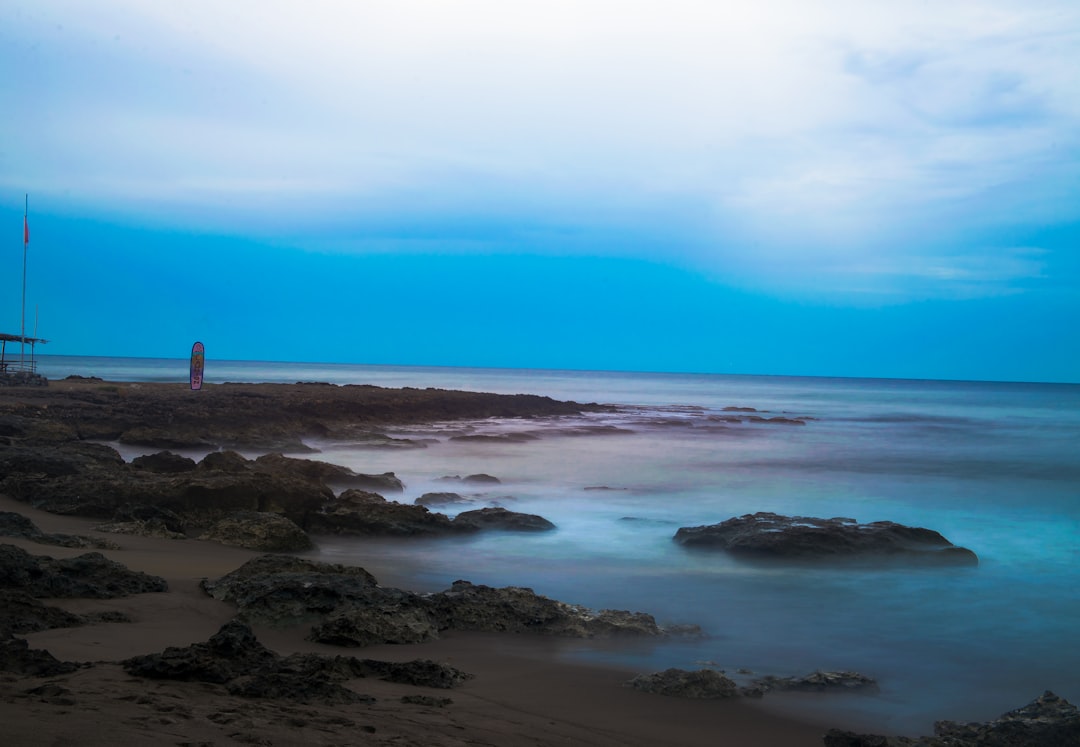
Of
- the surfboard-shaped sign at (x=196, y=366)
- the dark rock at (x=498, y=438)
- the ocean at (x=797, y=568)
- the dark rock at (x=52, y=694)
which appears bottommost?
the ocean at (x=797, y=568)

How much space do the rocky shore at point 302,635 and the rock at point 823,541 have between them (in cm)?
3

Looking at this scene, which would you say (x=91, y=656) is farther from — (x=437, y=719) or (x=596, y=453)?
(x=596, y=453)

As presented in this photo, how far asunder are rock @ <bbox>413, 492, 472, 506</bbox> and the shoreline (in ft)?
19.7

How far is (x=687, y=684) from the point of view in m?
5.02

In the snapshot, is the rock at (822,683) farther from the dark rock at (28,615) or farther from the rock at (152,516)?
the rock at (152,516)

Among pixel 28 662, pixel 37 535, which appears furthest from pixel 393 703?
pixel 37 535

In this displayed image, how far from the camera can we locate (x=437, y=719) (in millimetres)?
3830

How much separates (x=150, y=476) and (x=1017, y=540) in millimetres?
12041

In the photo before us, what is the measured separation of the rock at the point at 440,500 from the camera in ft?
42.3

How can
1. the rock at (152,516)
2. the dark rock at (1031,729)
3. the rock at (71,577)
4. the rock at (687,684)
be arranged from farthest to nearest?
the rock at (152,516), the rock at (71,577), the rock at (687,684), the dark rock at (1031,729)

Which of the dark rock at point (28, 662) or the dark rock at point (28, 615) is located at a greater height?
the dark rock at point (28, 662)

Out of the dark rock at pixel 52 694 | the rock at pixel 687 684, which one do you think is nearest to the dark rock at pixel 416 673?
the rock at pixel 687 684

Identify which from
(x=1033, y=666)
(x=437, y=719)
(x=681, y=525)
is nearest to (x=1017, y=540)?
(x=681, y=525)

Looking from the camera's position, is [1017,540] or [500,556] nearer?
[500,556]
